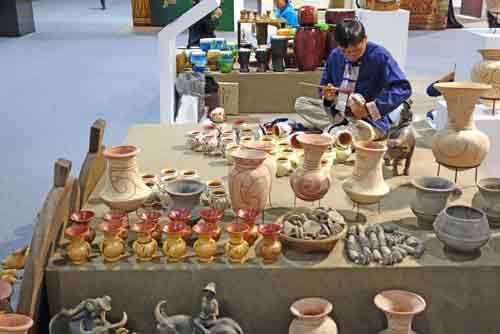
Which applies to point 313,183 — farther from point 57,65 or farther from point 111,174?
point 57,65

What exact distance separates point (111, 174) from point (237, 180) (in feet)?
1.52

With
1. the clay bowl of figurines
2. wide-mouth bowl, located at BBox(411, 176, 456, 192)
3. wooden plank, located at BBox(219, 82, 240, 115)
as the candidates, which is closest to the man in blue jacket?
wide-mouth bowl, located at BBox(411, 176, 456, 192)

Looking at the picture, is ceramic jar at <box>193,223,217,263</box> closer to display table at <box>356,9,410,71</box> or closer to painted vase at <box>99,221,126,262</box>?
painted vase at <box>99,221,126,262</box>

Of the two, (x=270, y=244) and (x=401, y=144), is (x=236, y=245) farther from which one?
(x=401, y=144)

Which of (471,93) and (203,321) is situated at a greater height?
(471,93)

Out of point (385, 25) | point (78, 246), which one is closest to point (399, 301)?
point (78, 246)

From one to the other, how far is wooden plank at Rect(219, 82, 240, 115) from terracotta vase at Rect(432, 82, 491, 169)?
9.66 ft

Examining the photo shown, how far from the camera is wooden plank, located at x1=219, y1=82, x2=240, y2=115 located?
5367 mm

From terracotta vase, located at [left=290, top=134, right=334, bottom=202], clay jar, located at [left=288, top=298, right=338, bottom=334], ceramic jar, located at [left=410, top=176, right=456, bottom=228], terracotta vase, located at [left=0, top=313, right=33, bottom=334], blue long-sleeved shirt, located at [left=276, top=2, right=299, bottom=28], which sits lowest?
clay jar, located at [left=288, top=298, right=338, bottom=334]

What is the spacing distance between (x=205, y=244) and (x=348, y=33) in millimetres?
1635

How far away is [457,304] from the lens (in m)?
2.16

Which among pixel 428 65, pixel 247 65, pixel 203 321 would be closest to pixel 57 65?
pixel 247 65

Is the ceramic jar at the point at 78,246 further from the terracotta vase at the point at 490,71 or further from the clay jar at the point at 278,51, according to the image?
the clay jar at the point at 278,51

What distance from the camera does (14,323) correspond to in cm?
188
